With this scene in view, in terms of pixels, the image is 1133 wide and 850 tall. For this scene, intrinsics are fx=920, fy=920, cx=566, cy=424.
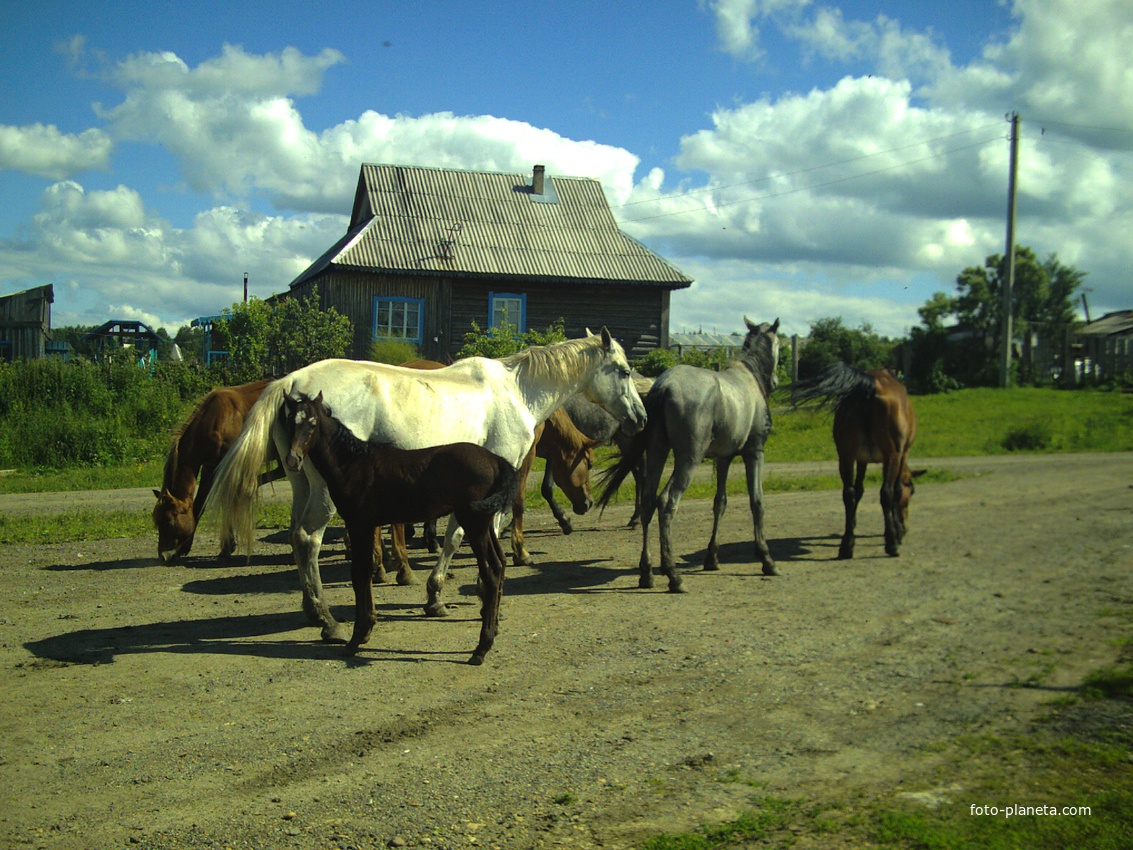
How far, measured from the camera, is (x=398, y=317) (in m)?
29.1

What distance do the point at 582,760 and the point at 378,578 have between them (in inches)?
190

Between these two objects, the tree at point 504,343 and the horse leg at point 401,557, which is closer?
the horse leg at point 401,557

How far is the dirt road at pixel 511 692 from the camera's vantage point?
4020 mm

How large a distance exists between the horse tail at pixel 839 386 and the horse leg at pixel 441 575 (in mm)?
5046

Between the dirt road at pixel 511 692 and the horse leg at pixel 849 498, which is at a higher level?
the horse leg at pixel 849 498

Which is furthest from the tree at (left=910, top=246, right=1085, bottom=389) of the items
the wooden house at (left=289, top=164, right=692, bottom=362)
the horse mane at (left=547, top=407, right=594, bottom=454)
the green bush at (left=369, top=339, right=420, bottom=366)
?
the horse mane at (left=547, top=407, right=594, bottom=454)

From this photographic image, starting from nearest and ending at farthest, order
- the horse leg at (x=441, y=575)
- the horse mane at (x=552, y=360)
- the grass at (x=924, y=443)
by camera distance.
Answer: the horse leg at (x=441, y=575) < the horse mane at (x=552, y=360) < the grass at (x=924, y=443)

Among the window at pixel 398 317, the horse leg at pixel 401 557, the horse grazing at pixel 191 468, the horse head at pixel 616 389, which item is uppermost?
the window at pixel 398 317

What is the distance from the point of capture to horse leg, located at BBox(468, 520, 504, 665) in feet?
20.3

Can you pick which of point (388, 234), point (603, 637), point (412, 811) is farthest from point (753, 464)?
point (388, 234)

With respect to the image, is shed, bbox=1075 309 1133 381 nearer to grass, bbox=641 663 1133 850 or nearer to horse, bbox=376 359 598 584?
horse, bbox=376 359 598 584

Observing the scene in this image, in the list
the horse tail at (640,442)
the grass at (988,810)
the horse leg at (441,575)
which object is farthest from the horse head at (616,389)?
the grass at (988,810)

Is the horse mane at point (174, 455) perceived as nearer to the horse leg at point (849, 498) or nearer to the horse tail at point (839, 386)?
the horse tail at point (839, 386)

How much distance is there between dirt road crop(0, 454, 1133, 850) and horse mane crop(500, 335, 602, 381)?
201cm
